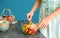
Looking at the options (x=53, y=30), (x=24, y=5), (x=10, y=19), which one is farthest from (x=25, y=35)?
(x=24, y=5)

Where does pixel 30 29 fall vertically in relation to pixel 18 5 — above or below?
below

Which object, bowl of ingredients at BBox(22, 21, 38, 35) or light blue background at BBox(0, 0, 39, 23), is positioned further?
light blue background at BBox(0, 0, 39, 23)

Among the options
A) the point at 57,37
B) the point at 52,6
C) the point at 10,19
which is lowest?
the point at 57,37

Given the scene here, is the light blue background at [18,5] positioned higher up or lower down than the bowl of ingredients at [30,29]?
higher up

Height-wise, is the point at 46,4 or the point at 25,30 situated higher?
the point at 46,4

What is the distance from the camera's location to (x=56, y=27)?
1.38 m

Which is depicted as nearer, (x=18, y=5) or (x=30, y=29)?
(x=30, y=29)

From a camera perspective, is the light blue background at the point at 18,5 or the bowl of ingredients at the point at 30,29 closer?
the bowl of ingredients at the point at 30,29

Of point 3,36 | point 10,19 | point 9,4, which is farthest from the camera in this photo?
point 9,4

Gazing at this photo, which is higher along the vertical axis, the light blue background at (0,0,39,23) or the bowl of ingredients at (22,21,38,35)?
the light blue background at (0,0,39,23)

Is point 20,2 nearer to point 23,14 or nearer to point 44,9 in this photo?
point 23,14

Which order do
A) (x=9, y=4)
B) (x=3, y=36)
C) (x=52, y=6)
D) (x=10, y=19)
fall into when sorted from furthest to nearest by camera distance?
(x=9, y=4)
(x=10, y=19)
(x=52, y=6)
(x=3, y=36)

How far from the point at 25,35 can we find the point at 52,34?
0.35 meters

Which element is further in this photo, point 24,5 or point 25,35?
point 24,5
